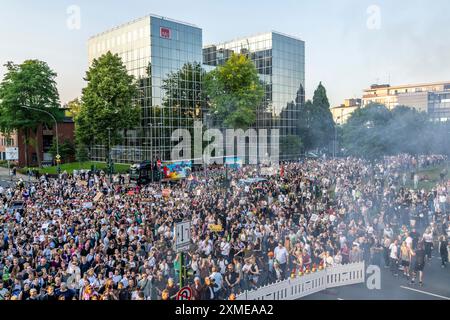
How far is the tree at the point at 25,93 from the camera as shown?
5134cm

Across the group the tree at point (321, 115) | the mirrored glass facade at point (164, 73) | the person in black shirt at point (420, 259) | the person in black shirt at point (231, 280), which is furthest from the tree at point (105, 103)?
the person in black shirt at point (420, 259)

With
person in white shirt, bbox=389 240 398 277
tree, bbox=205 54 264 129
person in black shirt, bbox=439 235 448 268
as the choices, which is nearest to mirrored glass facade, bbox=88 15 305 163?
tree, bbox=205 54 264 129

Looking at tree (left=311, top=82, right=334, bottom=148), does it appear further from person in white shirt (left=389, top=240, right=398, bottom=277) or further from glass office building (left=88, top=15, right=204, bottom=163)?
person in white shirt (left=389, top=240, right=398, bottom=277)

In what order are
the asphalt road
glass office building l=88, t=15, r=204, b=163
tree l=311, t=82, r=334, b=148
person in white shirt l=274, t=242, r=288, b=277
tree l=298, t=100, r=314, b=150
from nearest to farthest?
the asphalt road, person in white shirt l=274, t=242, r=288, b=277, glass office building l=88, t=15, r=204, b=163, tree l=311, t=82, r=334, b=148, tree l=298, t=100, r=314, b=150

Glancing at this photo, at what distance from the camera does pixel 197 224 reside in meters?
16.6

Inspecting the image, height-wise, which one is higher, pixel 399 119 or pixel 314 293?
pixel 399 119

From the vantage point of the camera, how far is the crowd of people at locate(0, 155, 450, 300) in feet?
35.0

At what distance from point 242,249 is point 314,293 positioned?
297 cm

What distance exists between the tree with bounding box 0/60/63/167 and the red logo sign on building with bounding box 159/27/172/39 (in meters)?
16.6

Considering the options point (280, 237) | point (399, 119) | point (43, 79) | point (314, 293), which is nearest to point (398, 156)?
point (399, 119)

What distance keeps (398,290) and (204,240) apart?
636 cm

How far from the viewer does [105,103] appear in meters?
43.3

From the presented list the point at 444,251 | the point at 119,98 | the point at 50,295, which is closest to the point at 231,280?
the point at 50,295

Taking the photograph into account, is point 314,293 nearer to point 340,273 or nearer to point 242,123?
point 340,273
